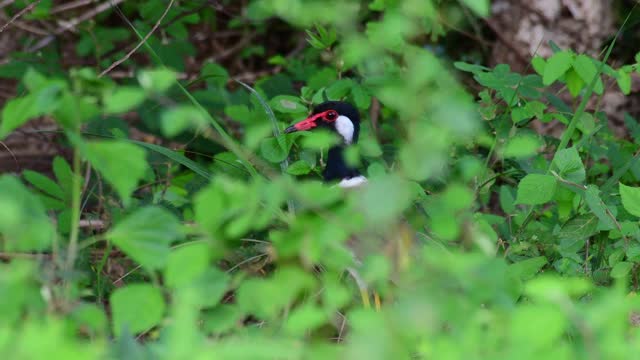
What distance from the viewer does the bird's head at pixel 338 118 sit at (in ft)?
12.9

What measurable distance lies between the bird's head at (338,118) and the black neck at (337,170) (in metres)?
0.09

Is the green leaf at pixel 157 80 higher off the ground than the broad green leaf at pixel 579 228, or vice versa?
the green leaf at pixel 157 80

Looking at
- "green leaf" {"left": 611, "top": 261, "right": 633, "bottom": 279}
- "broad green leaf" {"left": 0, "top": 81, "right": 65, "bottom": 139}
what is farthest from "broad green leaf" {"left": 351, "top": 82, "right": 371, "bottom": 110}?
"broad green leaf" {"left": 0, "top": 81, "right": 65, "bottom": 139}

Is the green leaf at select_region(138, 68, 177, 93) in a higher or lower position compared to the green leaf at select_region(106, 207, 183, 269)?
higher

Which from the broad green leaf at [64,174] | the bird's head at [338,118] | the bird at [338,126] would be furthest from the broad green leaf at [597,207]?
the broad green leaf at [64,174]

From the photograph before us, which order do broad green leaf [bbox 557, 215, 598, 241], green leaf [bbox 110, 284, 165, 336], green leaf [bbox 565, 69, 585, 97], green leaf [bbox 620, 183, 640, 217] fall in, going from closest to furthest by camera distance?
green leaf [bbox 110, 284, 165, 336] < green leaf [bbox 620, 183, 640, 217] < broad green leaf [bbox 557, 215, 598, 241] < green leaf [bbox 565, 69, 585, 97]

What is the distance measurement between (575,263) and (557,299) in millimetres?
1607

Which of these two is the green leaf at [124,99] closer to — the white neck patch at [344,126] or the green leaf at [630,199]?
the green leaf at [630,199]

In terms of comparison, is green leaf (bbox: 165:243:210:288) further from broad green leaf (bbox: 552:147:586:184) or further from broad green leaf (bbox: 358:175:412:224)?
broad green leaf (bbox: 552:147:586:184)

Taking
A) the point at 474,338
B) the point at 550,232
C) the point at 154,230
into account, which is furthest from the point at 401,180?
the point at 550,232

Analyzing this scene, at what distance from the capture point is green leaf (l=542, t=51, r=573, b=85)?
3.35m

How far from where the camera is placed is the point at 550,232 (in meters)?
3.36

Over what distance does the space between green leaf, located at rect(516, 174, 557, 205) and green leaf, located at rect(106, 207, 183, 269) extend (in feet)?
4.77

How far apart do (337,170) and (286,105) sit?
0.43 meters
